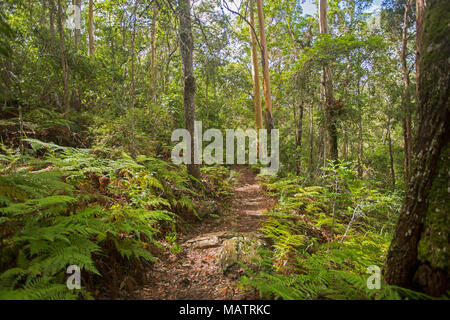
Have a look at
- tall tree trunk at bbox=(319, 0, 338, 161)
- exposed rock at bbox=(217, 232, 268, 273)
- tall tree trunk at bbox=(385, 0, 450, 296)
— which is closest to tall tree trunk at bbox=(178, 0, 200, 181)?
exposed rock at bbox=(217, 232, 268, 273)

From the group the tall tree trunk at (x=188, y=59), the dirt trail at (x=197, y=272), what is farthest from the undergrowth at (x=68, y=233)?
the tall tree trunk at (x=188, y=59)

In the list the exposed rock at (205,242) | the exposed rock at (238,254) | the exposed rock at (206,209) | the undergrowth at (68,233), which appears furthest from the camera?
the exposed rock at (206,209)

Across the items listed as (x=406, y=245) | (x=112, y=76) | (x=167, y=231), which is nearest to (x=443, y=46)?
(x=406, y=245)

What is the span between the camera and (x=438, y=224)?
1.76m

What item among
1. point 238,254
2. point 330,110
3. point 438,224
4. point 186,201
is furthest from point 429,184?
point 330,110

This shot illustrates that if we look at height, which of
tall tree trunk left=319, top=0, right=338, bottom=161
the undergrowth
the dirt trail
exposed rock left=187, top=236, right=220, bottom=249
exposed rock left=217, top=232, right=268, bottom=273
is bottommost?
the dirt trail

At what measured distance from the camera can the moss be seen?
1.70 meters

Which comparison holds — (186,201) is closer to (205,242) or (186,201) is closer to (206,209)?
(206,209)

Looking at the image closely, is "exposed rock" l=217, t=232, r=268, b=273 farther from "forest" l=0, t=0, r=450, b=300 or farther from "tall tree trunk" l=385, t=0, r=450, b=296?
"tall tree trunk" l=385, t=0, r=450, b=296

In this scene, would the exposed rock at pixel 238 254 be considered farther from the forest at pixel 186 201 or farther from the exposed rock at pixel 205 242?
the exposed rock at pixel 205 242

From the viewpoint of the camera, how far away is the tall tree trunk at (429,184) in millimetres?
1745

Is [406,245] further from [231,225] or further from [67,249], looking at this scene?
[231,225]
